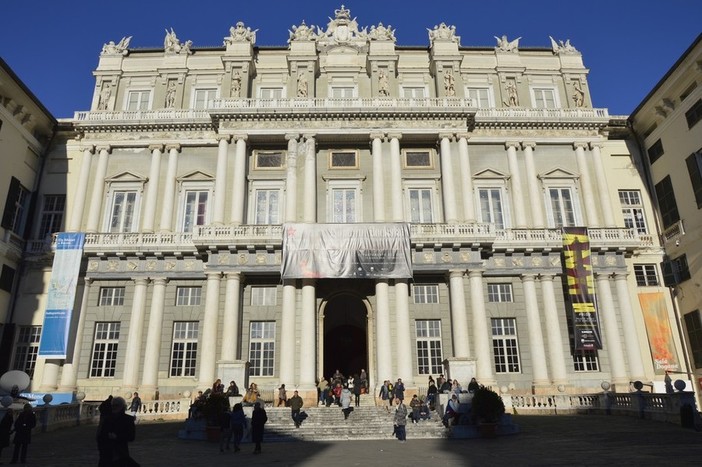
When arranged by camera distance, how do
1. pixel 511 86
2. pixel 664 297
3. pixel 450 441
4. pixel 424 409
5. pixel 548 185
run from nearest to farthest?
pixel 450 441 < pixel 424 409 < pixel 664 297 < pixel 548 185 < pixel 511 86

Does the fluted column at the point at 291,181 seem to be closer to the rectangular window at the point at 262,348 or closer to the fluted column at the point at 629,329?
the rectangular window at the point at 262,348

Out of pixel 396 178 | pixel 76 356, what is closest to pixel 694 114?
pixel 396 178

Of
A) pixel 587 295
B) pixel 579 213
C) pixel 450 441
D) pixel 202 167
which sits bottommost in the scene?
pixel 450 441

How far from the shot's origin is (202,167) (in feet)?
103

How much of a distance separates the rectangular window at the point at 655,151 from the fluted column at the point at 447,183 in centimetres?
1312

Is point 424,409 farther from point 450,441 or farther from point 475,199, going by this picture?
point 475,199

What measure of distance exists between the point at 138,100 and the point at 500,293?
26408mm

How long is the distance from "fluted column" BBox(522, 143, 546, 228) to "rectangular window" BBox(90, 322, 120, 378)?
24.8 m

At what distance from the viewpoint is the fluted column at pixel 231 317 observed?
84.1ft

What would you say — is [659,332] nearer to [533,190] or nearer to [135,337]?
[533,190]

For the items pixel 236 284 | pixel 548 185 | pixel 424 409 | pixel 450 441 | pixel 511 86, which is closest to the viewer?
pixel 450 441

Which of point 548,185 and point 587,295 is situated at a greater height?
point 548,185

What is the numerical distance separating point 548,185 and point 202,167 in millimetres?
21481

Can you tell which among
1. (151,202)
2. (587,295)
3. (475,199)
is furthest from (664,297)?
(151,202)
